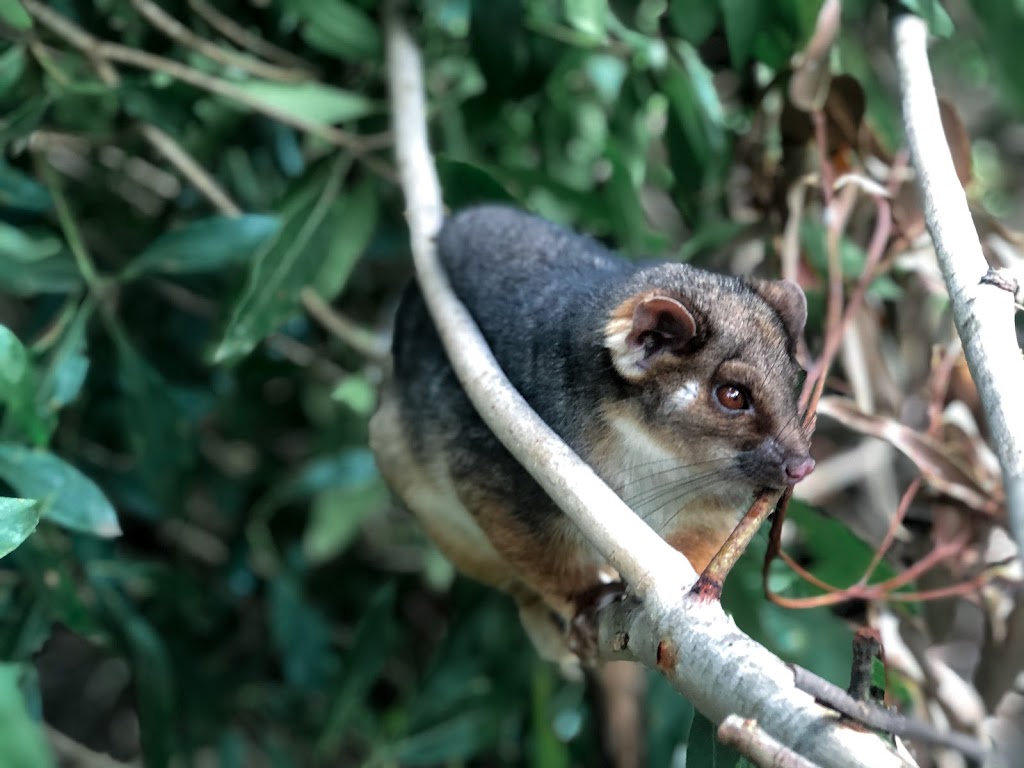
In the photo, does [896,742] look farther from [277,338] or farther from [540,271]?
[277,338]

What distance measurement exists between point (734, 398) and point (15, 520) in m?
1.17

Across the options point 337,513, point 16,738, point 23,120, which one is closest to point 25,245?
point 23,120

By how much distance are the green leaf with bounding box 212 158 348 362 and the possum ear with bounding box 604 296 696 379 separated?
92cm

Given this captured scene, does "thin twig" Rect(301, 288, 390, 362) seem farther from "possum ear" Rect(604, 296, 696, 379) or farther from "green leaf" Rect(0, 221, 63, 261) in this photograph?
"possum ear" Rect(604, 296, 696, 379)

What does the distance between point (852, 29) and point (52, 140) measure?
240cm

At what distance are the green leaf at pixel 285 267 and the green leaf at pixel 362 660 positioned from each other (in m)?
0.88

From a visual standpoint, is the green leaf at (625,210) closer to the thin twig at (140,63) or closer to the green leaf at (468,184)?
the green leaf at (468,184)

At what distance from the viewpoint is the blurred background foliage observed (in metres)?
2.31

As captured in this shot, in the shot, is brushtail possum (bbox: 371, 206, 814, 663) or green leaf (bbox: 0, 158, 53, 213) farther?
green leaf (bbox: 0, 158, 53, 213)

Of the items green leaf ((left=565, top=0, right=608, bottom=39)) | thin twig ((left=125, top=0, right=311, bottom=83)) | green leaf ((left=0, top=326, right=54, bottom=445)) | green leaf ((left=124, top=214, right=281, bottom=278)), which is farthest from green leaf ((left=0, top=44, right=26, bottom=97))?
green leaf ((left=565, top=0, right=608, bottom=39))

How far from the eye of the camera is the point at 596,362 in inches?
75.0

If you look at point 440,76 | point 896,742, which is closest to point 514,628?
point 440,76

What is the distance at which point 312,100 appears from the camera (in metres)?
2.69

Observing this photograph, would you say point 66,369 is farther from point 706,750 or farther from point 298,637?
point 706,750
